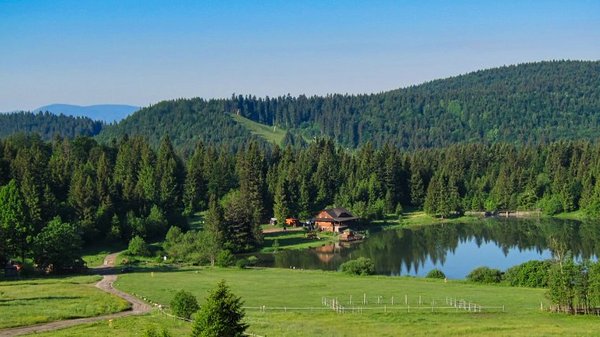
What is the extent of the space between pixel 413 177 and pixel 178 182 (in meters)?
50.6

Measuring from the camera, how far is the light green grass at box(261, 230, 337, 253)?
3957 inches

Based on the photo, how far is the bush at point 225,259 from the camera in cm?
8281

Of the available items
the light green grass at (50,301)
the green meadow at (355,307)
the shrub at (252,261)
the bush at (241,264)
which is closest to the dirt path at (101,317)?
the light green grass at (50,301)

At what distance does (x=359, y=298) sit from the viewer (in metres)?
56.6

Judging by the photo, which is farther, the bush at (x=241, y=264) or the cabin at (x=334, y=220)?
the cabin at (x=334, y=220)

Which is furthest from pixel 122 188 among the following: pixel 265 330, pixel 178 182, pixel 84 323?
pixel 265 330

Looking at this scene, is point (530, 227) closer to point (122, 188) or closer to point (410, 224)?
point (410, 224)

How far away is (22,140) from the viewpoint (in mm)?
141000

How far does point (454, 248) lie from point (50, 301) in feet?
207

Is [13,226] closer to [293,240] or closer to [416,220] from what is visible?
[293,240]

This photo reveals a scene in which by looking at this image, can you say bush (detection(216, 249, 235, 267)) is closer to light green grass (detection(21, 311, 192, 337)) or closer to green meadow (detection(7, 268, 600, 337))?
green meadow (detection(7, 268, 600, 337))

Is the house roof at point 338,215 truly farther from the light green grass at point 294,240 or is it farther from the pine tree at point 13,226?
the pine tree at point 13,226

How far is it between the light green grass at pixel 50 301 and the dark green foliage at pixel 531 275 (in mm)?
36532

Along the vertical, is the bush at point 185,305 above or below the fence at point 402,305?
above
